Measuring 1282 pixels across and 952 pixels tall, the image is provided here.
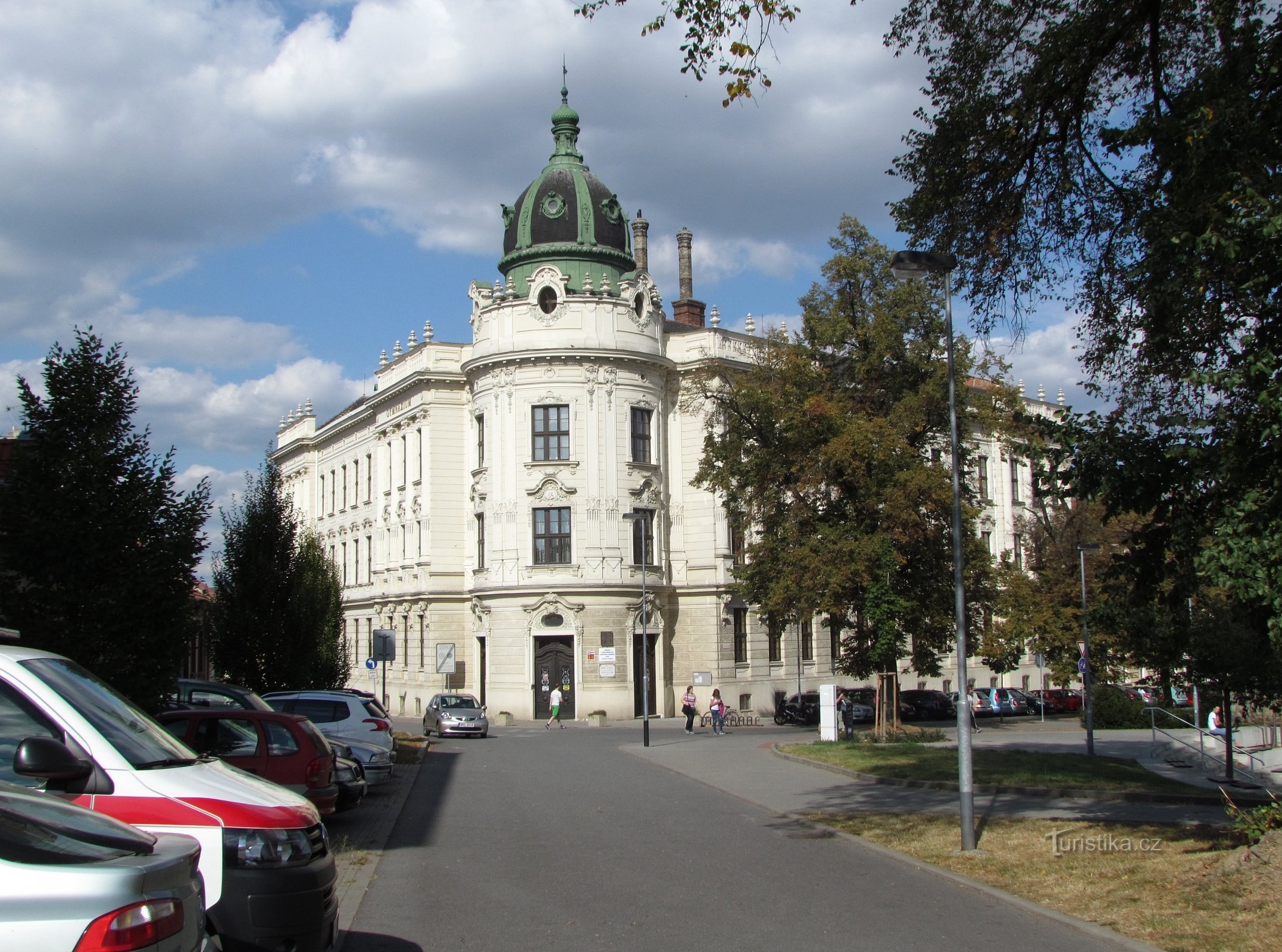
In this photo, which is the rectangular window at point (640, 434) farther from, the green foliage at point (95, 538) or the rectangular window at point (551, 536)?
the green foliage at point (95, 538)

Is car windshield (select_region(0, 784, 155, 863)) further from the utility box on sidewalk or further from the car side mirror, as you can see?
the utility box on sidewalk

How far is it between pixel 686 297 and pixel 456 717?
30.6 m

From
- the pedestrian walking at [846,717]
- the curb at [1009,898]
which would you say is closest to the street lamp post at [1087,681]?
the pedestrian walking at [846,717]

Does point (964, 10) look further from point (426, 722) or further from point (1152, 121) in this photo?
point (426, 722)

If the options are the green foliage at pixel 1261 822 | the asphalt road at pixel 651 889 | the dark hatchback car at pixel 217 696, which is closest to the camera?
the asphalt road at pixel 651 889

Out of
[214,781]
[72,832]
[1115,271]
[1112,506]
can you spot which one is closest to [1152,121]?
[1115,271]

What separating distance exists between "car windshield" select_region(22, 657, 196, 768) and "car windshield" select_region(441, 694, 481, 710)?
108 ft

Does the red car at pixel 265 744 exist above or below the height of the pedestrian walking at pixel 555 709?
above

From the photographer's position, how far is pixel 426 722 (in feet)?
134

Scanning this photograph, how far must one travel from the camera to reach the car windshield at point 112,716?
6996mm

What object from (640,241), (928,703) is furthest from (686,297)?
(928,703)

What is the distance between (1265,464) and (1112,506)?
5.48 feet

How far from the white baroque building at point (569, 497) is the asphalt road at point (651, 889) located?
91.1 feet

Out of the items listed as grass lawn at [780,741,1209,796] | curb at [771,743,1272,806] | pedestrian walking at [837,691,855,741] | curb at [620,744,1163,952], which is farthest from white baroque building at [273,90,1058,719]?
curb at [620,744,1163,952]
